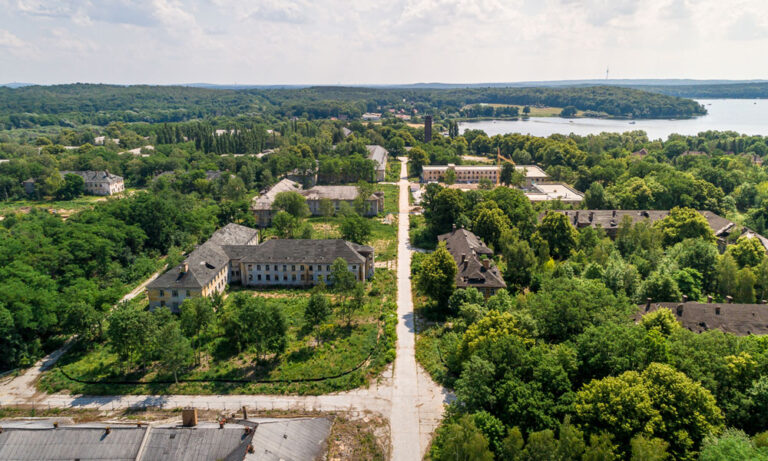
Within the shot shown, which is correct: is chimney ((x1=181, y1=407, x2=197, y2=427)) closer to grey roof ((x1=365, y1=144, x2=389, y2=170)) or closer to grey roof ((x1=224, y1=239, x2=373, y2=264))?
grey roof ((x1=224, y1=239, x2=373, y2=264))

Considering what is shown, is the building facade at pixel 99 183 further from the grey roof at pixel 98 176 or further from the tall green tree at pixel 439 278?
the tall green tree at pixel 439 278

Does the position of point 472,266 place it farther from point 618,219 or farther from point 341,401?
point 618,219

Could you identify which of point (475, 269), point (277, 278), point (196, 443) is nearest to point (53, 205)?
point (277, 278)

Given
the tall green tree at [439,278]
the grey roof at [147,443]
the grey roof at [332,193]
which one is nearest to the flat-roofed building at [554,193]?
the grey roof at [332,193]

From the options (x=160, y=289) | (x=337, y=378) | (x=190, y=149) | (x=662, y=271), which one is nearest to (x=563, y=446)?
(x=337, y=378)

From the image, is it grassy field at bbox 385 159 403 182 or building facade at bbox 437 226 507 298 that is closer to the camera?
building facade at bbox 437 226 507 298

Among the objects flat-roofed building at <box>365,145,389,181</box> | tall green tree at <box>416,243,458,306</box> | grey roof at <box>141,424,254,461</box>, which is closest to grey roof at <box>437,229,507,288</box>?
tall green tree at <box>416,243,458,306</box>
